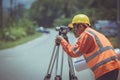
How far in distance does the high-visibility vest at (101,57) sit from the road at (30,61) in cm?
299

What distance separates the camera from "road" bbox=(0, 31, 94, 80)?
7.17m

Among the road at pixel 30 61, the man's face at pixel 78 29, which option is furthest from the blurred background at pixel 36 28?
the man's face at pixel 78 29

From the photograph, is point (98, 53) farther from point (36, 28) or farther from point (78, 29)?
point (36, 28)

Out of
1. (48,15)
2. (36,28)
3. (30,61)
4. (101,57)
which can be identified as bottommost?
(101,57)

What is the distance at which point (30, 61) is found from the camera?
7801 millimetres

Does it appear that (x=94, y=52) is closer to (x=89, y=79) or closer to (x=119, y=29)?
(x=89, y=79)

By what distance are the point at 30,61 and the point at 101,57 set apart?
13.1ft

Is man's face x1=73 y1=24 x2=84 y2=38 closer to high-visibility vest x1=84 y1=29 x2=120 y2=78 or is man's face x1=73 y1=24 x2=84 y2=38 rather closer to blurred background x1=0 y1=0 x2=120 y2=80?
high-visibility vest x1=84 y1=29 x2=120 y2=78

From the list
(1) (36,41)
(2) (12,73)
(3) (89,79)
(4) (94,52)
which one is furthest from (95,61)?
(1) (36,41)

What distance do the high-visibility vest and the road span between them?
9.80ft

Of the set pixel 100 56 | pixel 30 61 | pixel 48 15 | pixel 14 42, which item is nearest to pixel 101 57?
pixel 100 56

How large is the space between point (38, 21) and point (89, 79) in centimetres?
159

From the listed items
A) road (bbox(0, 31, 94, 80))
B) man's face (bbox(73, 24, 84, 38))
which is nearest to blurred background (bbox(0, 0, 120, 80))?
road (bbox(0, 31, 94, 80))

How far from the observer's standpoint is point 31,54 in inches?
315
